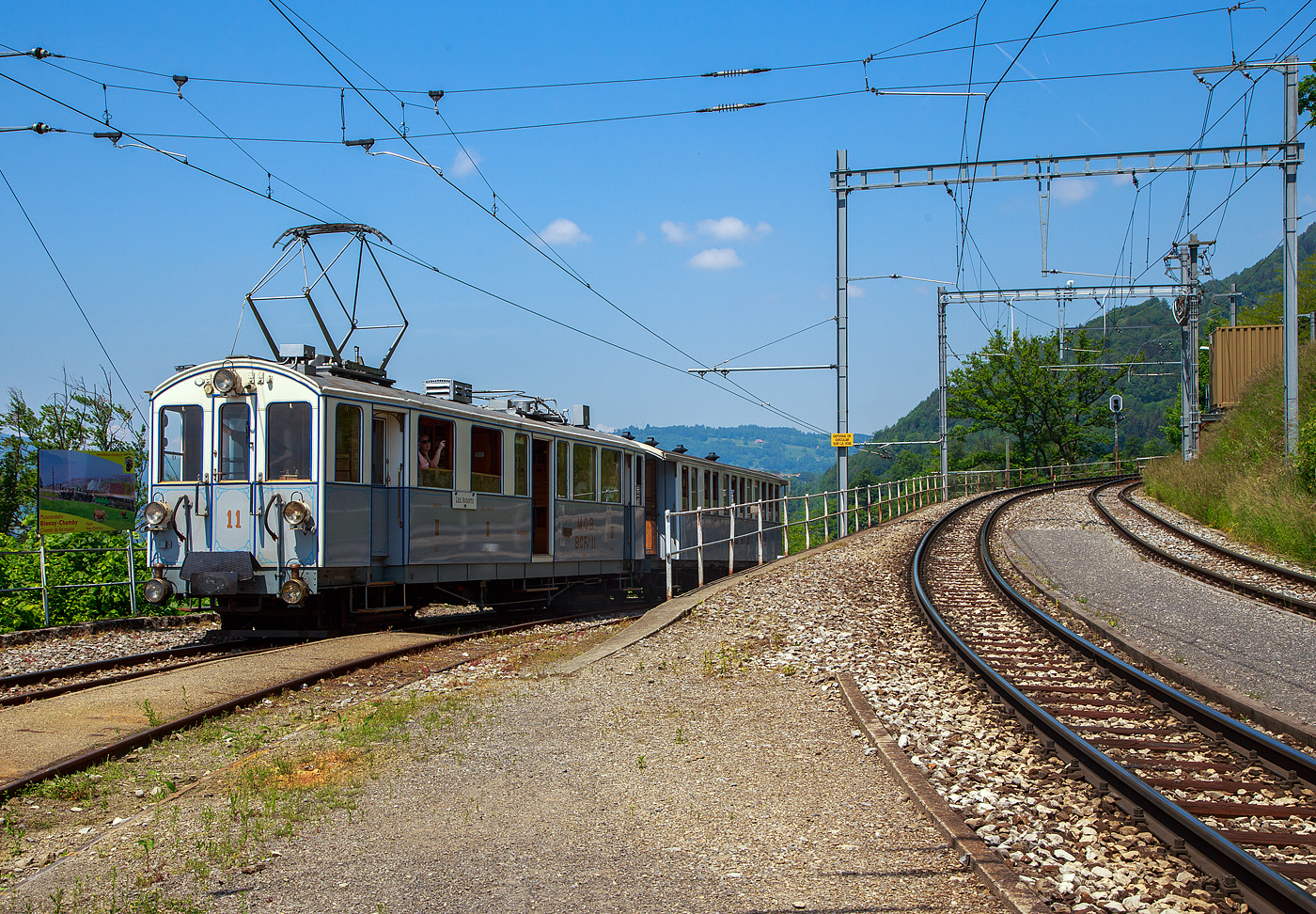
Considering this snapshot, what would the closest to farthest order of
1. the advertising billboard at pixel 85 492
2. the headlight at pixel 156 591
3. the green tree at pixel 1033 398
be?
the headlight at pixel 156 591
the advertising billboard at pixel 85 492
the green tree at pixel 1033 398

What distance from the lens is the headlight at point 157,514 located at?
1142 centimetres

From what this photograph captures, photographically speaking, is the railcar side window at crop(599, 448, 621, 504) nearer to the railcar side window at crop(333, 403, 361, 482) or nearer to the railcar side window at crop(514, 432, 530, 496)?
the railcar side window at crop(514, 432, 530, 496)

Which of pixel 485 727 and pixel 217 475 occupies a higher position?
pixel 217 475

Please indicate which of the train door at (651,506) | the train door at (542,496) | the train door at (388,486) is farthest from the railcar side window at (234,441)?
the train door at (651,506)

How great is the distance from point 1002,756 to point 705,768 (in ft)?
5.93

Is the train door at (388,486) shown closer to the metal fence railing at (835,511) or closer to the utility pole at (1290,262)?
the metal fence railing at (835,511)

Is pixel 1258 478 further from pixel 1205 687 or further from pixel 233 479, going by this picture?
pixel 233 479

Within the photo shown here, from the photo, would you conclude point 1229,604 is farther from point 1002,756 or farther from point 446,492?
point 446,492

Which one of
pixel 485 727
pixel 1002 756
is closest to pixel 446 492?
pixel 485 727

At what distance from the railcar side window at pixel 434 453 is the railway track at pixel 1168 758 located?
608cm

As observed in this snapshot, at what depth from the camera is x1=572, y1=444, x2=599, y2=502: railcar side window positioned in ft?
51.7

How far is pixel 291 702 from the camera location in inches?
325

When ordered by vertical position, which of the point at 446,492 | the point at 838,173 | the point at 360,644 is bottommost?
the point at 360,644

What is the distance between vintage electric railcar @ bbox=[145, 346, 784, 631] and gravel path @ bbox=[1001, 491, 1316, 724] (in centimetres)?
769
